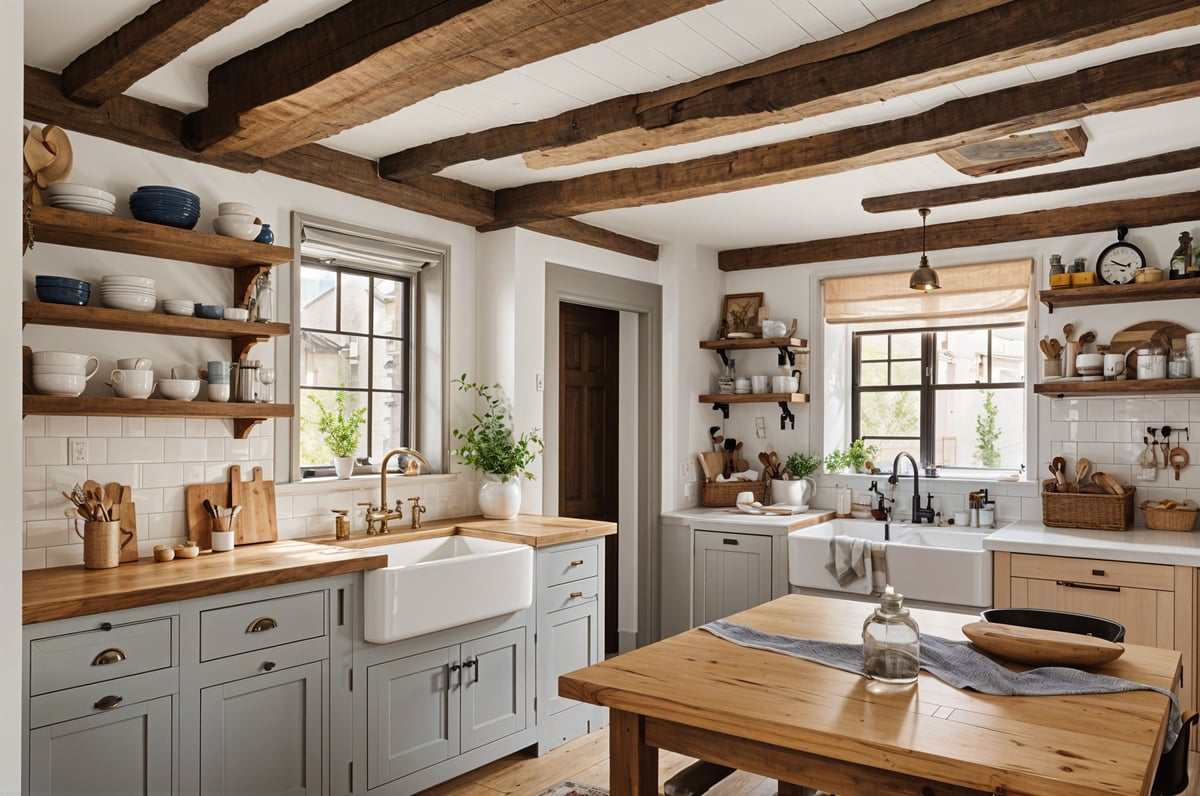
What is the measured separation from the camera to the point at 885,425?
5.47 metres

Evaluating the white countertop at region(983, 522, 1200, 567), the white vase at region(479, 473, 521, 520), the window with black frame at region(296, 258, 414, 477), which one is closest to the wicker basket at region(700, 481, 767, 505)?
the white countertop at region(983, 522, 1200, 567)

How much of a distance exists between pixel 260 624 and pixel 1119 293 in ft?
13.4

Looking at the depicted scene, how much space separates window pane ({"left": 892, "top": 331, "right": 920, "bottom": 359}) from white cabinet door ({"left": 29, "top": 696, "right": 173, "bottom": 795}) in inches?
172

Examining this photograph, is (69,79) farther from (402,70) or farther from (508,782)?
(508,782)

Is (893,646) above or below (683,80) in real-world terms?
below

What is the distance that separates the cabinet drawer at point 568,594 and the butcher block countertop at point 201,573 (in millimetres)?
257

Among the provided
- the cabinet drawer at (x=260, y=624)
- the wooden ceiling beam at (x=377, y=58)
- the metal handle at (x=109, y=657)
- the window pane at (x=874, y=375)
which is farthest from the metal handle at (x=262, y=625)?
the window pane at (x=874, y=375)

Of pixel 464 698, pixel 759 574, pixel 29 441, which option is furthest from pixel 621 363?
pixel 29 441

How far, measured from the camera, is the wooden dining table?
62.7 inches

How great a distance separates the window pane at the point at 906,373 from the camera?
536 centimetres

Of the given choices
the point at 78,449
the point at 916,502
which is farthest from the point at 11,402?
the point at 916,502

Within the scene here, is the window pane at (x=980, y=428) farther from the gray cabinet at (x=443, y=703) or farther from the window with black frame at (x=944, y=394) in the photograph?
the gray cabinet at (x=443, y=703)

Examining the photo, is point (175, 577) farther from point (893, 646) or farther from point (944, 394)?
point (944, 394)

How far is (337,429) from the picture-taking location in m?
3.86
